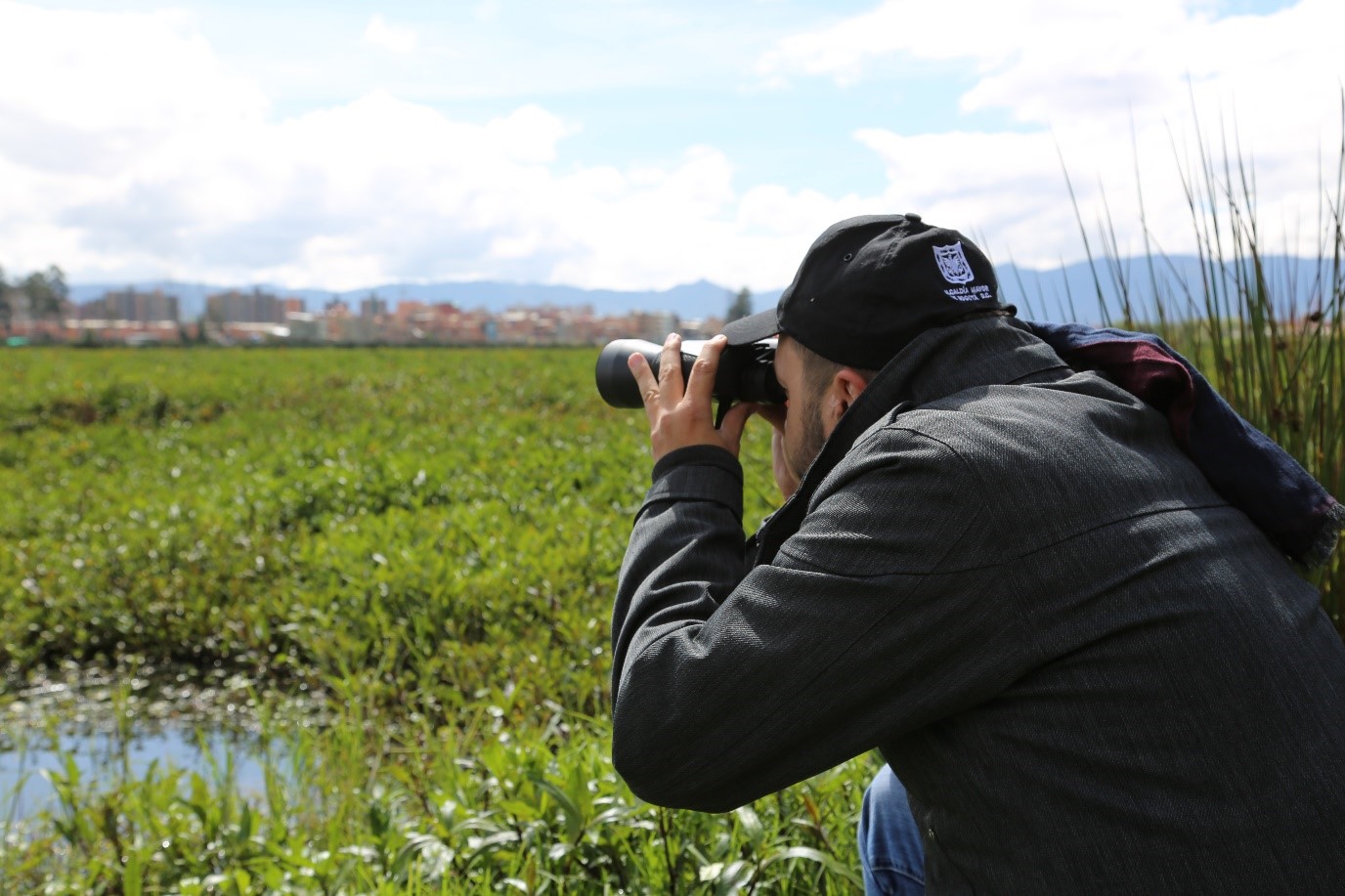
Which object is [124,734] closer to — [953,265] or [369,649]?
[369,649]

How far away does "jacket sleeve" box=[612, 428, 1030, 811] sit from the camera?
1191mm

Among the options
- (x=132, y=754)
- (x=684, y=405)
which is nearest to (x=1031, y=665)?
(x=684, y=405)

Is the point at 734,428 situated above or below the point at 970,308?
below

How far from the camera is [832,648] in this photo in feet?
4.01

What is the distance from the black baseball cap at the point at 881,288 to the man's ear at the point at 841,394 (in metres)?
0.02

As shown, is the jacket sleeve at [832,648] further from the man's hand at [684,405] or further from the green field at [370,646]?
the green field at [370,646]

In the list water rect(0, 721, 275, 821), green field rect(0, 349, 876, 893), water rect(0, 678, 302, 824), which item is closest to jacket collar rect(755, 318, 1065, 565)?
green field rect(0, 349, 876, 893)

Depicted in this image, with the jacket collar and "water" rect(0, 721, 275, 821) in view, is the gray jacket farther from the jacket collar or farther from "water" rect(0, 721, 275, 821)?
"water" rect(0, 721, 275, 821)

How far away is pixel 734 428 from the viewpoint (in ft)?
5.84

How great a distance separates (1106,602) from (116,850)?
2585 millimetres

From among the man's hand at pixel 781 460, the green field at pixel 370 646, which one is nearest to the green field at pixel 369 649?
the green field at pixel 370 646

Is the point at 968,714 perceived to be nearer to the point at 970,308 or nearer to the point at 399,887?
the point at 970,308

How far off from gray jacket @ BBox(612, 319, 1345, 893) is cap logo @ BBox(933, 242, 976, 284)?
0.23m

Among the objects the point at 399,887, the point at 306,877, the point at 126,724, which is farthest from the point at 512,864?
the point at 126,724
